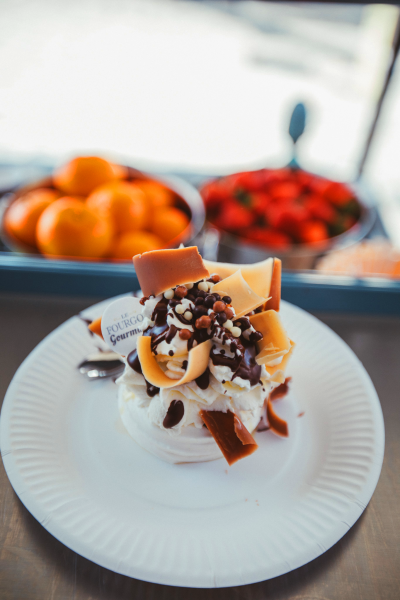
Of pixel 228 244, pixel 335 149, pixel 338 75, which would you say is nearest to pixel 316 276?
pixel 228 244

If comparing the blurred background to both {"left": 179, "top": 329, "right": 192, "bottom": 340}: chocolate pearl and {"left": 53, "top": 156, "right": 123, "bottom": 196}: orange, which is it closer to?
{"left": 53, "top": 156, "right": 123, "bottom": 196}: orange

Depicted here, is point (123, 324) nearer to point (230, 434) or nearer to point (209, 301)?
point (209, 301)

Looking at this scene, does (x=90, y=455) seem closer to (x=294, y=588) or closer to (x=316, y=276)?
(x=294, y=588)

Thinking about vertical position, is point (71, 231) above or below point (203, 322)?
below

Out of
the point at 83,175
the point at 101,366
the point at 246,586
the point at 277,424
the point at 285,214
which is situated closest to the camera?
the point at 246,586

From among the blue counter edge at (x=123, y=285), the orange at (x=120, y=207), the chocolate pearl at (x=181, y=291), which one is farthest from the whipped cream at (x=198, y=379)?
the orange at (x=120, y=207)

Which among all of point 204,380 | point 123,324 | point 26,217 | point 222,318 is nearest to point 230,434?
point 204,380

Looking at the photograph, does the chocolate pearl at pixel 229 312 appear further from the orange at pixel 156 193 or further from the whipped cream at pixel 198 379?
the orange at pixel 156 193
